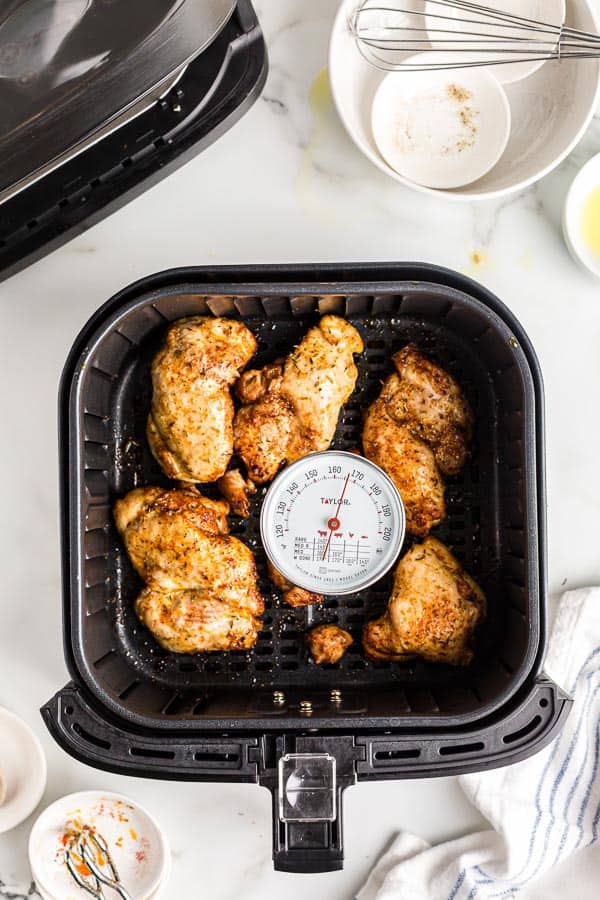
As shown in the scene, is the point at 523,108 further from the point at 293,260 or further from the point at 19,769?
the point at 19,769

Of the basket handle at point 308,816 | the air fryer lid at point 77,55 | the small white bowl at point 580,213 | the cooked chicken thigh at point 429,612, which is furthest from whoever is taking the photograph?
the small white bowl at point 580,213

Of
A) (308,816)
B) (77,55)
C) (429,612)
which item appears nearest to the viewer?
(77,55)

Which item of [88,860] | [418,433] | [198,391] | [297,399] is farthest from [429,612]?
[88,860]

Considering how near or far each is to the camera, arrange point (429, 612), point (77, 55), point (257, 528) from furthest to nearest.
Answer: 1. point (257, 528)
2. point (429, 612)
3. point (77, 55)

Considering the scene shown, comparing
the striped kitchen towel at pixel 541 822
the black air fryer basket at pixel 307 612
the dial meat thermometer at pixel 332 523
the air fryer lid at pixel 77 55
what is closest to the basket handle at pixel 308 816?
the black air fryer basket at pixel 307 612

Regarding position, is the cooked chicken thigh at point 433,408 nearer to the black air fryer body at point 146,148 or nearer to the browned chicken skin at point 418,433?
the browned chicken skin at point 418,433

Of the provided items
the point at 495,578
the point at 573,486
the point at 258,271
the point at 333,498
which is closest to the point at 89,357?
the point at 258,271
